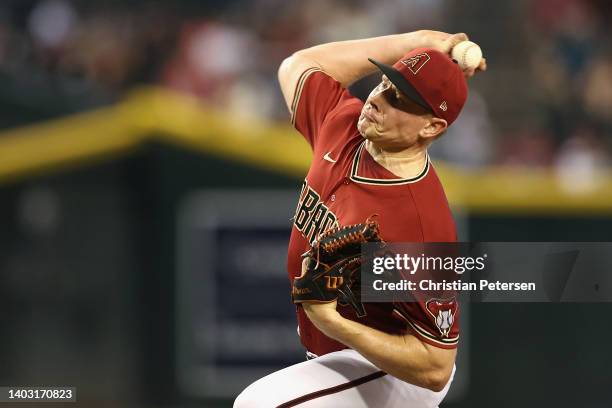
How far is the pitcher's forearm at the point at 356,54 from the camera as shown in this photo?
3.69 meters

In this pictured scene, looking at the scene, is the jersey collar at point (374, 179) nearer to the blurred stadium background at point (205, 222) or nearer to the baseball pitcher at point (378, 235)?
the baseball pitcher at point (378, 235)

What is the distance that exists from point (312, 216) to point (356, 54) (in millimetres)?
699

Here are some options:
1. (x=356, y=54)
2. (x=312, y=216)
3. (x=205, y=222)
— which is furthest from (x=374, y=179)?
(x=205, y=222)

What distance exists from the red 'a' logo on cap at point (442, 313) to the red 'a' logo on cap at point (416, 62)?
691 millimetres

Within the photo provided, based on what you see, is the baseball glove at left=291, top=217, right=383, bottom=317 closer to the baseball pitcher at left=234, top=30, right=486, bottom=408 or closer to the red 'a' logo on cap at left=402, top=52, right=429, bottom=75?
the baseball pitcher at left=234, top=30, right=486, bottom=408

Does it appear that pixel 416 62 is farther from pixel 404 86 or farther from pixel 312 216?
pixel 312 216

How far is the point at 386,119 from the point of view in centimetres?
325

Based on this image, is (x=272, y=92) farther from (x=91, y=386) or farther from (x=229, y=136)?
(x=91, y=386)

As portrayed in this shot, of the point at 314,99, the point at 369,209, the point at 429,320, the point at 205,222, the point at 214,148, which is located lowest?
the point at 429,320

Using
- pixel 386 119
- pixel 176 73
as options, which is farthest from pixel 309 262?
pixel 176 73

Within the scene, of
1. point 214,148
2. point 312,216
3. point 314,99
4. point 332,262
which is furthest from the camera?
point 214,148

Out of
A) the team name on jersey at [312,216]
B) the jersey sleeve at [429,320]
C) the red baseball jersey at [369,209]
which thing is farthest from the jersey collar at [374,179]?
the jersey sleeve at [429,320]

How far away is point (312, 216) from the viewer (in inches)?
136

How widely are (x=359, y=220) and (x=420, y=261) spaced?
0.22 m
